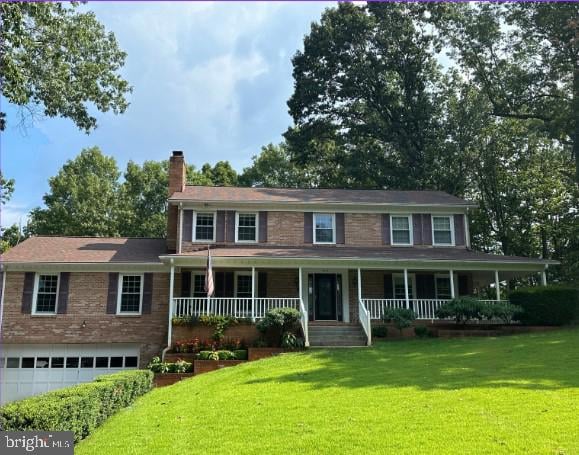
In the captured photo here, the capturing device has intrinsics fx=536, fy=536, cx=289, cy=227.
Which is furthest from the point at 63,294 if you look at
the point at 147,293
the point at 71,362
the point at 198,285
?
the point at 198,285

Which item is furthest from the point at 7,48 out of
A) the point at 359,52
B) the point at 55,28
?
the point at 359,52

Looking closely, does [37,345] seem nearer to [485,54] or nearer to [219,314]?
[219,314]

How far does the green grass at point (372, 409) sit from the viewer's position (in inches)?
298

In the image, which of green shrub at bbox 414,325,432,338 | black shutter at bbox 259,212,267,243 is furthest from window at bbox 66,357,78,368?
green shrub at bbox 414,325,432,338

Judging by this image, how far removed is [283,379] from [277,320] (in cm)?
519

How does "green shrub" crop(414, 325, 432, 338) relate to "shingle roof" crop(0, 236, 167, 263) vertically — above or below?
below

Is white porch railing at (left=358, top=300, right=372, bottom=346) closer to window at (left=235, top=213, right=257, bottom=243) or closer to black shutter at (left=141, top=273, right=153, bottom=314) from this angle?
window at (left=235, top=213, right=257, bottom=243)

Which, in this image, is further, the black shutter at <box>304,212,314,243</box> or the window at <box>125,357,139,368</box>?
the black shutter at <box>304,212,314,243</box>

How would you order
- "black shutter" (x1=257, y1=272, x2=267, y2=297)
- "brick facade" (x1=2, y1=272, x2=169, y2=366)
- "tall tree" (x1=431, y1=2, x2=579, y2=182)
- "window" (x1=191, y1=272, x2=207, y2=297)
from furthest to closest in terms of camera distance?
"tall tree" (x1=431, y1=2, x2=579, y2=182), "black shutter" (x1=257, y1=272, x2=267, y2=297), "window" (x1=191, y1=272, x2=207, y2=297), "brick facade" (x1=2, y1=272, x2=169, y2=366)

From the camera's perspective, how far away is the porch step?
1827cm

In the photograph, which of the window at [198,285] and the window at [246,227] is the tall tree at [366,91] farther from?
the window at [198,285]

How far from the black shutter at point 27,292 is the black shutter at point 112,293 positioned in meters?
2.79

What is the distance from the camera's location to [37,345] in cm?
1944

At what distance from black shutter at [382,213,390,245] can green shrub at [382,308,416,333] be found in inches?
172
